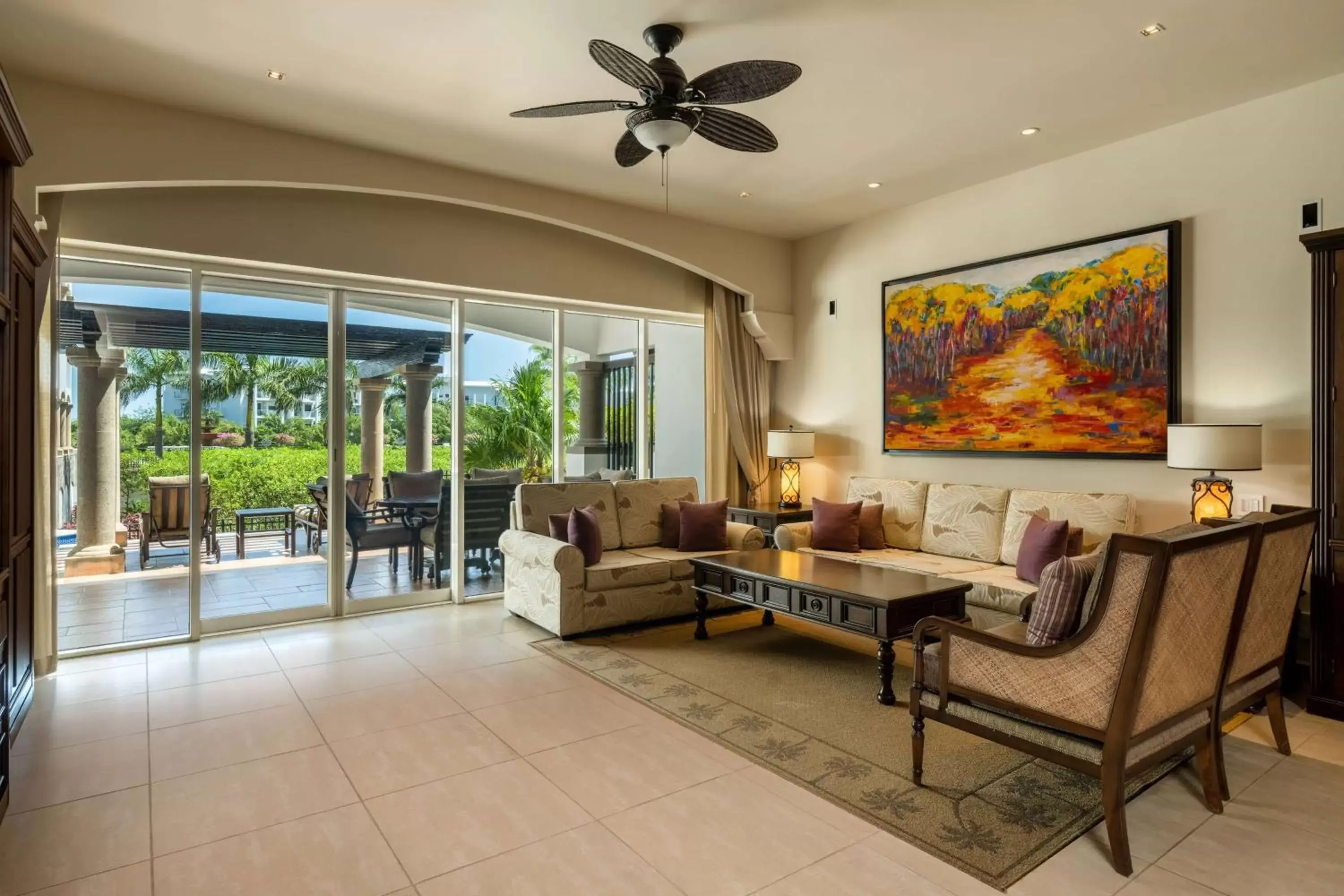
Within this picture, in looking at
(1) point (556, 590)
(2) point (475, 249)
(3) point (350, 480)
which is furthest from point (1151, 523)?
(3) point (350, 480)

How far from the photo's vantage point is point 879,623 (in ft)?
11.4

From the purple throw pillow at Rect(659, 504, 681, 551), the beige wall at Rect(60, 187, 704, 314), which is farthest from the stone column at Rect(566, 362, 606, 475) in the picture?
the purple throw pillow at Rect(659, 504, 681, 551)

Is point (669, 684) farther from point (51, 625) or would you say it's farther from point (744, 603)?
point (51, 625)

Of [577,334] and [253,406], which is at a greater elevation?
[577,334]

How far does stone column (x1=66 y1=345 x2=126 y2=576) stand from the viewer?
14.1 ft

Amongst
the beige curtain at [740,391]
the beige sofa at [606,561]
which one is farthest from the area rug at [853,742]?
the beige curtain at [740,391]

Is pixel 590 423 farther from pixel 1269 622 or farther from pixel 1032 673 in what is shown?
pixel 1269 622

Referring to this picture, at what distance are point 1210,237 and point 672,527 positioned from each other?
3.74 metres

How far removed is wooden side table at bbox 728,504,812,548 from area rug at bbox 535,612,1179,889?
50.5 inches

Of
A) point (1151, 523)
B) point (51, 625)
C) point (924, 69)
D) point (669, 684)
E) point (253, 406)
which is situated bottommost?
point (669, 684)

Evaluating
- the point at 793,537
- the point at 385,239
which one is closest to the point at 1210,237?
the point at 793,537

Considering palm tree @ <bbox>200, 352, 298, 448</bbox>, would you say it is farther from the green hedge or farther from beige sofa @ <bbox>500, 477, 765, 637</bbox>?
beige sofa @ <bbox>500, 477, 765, 637</bbox>

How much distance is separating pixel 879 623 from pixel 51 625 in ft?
14.3

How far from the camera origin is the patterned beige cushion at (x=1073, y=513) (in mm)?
4371
